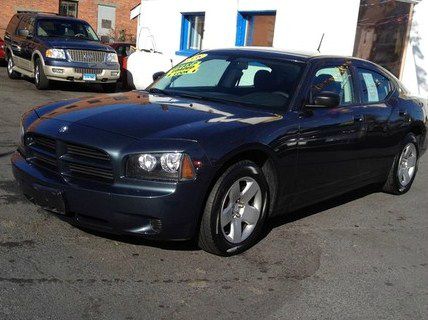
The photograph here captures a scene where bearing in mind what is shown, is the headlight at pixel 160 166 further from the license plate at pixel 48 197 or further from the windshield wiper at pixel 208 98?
the windshield wiper at pixel 208 98

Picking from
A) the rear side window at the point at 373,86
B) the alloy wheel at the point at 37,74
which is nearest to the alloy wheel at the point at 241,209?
the rear side window at the point at 373,86

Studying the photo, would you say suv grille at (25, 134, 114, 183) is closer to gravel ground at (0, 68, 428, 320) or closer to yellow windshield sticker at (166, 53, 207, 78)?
gravel ground at (0, 68, 428, 320)

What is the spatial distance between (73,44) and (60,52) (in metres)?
0.39

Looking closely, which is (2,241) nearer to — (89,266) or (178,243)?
(89,266)

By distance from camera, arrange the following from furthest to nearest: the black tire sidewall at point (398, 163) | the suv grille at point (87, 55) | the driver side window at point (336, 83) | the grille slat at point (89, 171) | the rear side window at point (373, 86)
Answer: the suv grille at point (87, 55)
the black tire sidewall at point (398, 163)
the rear side window at point (373, 86)
the driver side window at point (336, 83)
the grille slat at point (89, 171)

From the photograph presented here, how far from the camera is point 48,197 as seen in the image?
13.2ft

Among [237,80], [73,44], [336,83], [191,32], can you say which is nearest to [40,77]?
[73,44]

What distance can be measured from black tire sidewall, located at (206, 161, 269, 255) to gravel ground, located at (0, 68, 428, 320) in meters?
0.10

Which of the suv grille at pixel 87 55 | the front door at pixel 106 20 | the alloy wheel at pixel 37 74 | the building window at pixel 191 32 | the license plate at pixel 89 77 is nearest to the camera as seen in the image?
the suv grille at pixel 87 55

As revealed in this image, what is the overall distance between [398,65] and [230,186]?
1067cm

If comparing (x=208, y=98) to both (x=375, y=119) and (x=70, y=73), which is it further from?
(x=70, y=73)

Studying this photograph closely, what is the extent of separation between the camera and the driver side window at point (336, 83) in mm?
5156

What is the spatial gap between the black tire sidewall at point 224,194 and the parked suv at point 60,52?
1009cm

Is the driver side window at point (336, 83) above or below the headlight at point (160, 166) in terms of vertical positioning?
above
